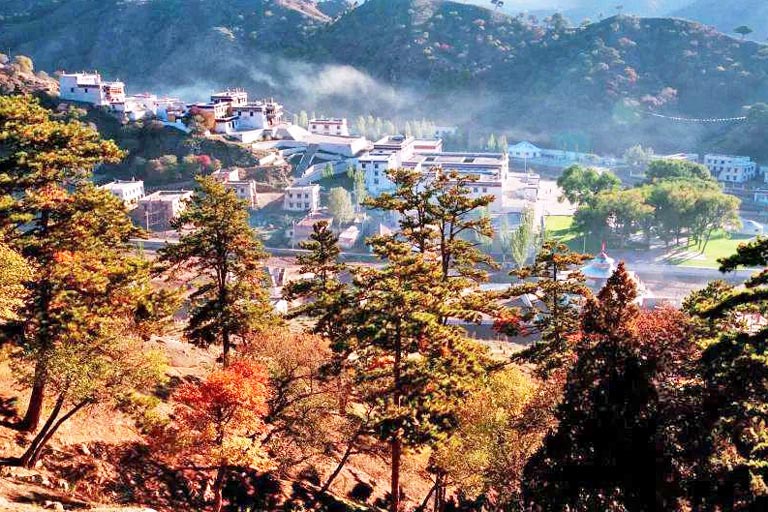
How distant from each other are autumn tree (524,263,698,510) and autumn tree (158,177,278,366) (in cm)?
953

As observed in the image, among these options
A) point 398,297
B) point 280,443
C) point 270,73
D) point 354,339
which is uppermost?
point 270,73

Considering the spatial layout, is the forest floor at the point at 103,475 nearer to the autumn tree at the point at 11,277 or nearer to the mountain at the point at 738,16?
the autumn tree at the point at 11,277

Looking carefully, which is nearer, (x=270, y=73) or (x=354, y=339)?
(x=354, y=339)

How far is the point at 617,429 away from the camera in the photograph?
11430 millimetres

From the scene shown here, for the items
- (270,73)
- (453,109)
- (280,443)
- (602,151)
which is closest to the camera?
(280,443)

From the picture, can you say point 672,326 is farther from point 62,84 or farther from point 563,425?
point 62,84

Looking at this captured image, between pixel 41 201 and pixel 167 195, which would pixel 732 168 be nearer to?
pixel 167 195

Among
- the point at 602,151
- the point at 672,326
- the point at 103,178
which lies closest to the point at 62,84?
the point at 103,178

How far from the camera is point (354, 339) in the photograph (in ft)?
47.9

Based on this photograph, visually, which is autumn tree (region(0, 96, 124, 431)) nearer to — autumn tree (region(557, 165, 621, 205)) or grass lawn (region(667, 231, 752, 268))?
grass lawn (region(667, 231, 752, 268))

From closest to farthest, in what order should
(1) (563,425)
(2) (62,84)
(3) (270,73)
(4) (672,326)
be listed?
1. (1) (563,425)
2. (4) (672,326)
3. (2) (62,84)
4. (3) (270,73)

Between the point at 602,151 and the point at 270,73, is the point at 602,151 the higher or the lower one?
the lower one

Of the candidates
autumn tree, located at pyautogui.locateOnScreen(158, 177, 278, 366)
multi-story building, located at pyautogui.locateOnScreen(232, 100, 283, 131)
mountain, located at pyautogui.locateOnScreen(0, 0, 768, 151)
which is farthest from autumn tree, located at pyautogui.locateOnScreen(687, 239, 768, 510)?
mountain, located at pyautogui.locateOnScreen(0, 0, 768, 151)

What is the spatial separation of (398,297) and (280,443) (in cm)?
571
